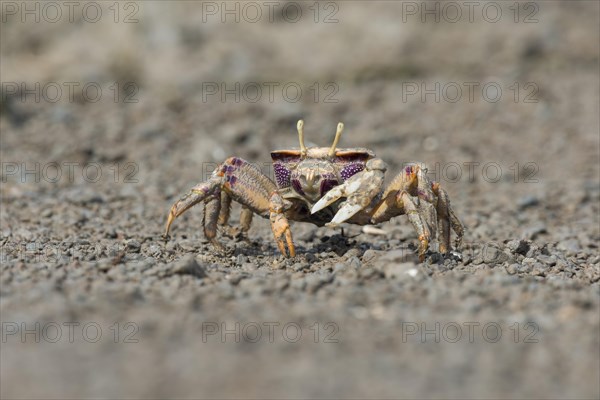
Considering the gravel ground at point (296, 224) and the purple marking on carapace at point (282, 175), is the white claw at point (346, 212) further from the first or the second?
the purple marking on carapace at point (282, 175)

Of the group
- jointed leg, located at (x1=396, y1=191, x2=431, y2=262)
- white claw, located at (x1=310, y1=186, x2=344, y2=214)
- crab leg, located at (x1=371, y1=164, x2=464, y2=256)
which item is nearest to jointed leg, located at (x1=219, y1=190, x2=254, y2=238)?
white claw, located at (x1=310, y1=186, x2=344, y2=214)

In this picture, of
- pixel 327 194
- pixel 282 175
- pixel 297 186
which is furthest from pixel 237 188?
pixel 327 194

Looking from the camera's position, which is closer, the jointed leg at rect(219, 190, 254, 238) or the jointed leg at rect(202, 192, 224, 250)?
the jointed leg at rect(202, 192, 224, 250)

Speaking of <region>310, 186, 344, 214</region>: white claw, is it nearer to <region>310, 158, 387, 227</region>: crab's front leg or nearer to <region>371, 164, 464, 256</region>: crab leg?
<region>310, 158, 387, 227</region>: crab's front leg

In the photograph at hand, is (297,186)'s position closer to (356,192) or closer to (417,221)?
(356,192)

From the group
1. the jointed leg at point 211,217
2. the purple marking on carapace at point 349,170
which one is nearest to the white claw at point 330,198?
the purple marking on carapace at point 349,170

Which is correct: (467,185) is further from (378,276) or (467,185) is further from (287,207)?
(378,276)

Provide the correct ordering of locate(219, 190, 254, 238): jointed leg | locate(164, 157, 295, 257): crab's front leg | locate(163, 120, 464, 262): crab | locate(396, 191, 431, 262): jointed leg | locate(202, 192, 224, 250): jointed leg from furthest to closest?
locate(219, 190, 254, 238): jointed leg, locate(202, 192, 224, 250): jointed leg, locate(164, 157, 295, 257): crab's front leg, locate(163, 120, 464, 262): crab, locate(396, 191, 431, 262): jointed leg
